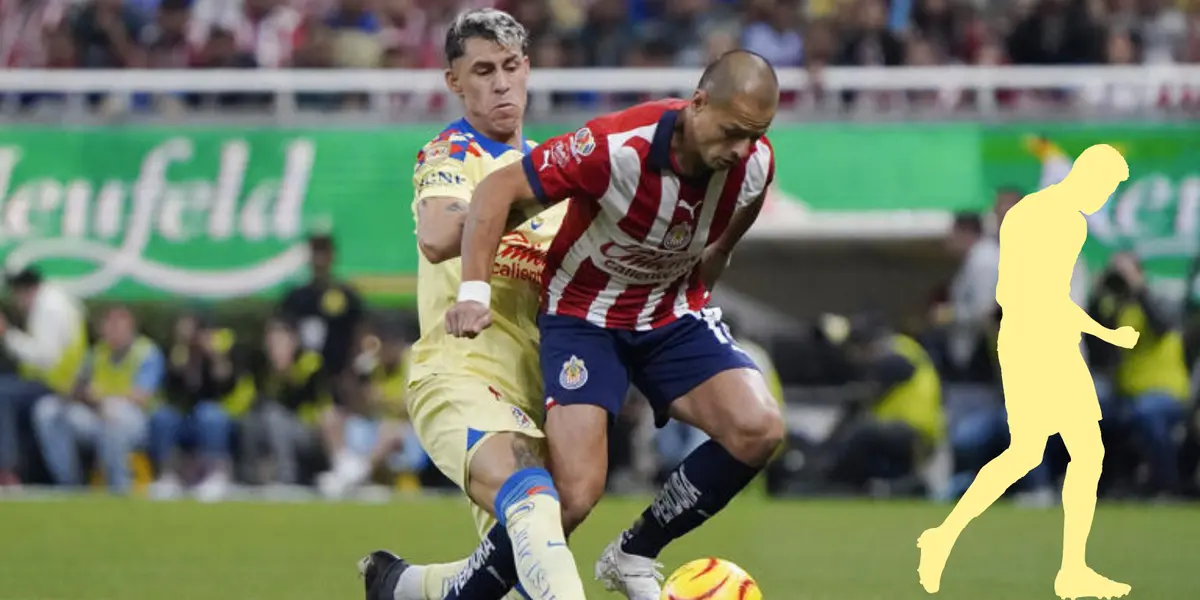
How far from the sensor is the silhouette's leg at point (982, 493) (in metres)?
12.1

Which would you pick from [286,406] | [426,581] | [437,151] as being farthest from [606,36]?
[437,151]

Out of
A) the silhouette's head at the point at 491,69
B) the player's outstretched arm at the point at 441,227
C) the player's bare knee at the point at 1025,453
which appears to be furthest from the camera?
the player's bare knee at the point at 1025,453

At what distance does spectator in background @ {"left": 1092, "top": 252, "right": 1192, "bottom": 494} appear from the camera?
1634 centimetres

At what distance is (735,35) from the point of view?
19.1m

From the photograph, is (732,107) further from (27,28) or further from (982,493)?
(27,28)

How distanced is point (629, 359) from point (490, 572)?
0.94 meters

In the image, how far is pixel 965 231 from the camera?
16.6 m

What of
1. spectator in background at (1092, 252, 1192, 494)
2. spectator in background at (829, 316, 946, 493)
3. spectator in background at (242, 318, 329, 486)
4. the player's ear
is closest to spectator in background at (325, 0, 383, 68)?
spectator in background at (242, 318, 329, 486)

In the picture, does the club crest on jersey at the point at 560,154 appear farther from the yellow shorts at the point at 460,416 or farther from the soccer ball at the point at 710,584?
the soccer ball at the point at 710,584

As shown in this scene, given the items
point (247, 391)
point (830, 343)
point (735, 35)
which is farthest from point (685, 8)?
point (247, 391)

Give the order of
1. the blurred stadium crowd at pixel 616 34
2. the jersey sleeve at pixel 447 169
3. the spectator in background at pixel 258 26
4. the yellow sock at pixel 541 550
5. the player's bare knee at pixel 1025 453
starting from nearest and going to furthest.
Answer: the yellow sock at pixel 541 550 → the jersey sleeve at pixel 447 169 → the player's bare knee at pixel 1025 453 → the blurred stadium crowd at pixel 616 34 → the spectator in background at pixel 258 26

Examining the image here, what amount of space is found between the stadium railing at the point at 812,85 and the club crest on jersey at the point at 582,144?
1102 centimetres

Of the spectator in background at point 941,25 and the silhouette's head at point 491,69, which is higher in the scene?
the silhouette's head at point 491,69

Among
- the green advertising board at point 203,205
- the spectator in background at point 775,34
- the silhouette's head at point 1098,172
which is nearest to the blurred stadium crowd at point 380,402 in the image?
the green advertising board at point 203,205
